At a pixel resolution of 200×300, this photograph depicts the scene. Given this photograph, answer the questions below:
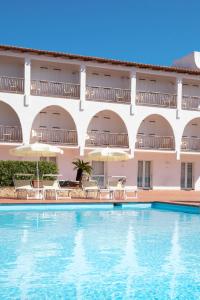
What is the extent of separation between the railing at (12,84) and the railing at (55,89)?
70cm

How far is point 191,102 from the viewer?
29797 mm

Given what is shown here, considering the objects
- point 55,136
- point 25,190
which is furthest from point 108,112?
point 25,190

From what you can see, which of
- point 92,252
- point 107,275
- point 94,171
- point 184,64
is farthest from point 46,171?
point 184,64

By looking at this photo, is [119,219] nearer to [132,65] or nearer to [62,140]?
[62,140]

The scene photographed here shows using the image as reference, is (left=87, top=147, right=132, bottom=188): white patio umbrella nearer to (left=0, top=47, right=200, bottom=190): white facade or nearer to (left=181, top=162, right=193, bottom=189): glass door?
(left=0, top=47, right=200, bottom=190): white facade

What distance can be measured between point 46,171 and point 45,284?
15188 mm

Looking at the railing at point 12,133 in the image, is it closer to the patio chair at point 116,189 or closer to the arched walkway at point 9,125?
the arched walkway at point 9,125

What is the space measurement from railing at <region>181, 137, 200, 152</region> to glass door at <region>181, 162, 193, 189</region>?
142cm

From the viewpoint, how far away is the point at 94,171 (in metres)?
28.2

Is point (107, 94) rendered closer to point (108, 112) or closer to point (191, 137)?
point (108, 112)

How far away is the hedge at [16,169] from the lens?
20734 mm

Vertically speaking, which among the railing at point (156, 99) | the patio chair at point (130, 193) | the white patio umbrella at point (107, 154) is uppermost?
the railing at point (156, 99)

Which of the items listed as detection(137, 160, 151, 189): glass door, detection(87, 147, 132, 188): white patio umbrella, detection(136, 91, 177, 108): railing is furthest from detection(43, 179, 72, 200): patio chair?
detection(136, 91, 177, 108): railing

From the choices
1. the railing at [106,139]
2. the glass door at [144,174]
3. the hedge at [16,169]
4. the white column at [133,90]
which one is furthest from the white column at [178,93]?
the hedge at [16,169]
